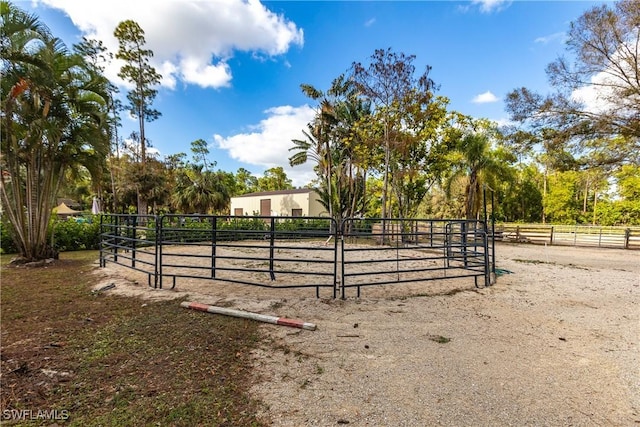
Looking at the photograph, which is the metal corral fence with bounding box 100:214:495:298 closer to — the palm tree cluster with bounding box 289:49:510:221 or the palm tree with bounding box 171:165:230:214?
the palm tree cluster with bounding box 289:49:510:221

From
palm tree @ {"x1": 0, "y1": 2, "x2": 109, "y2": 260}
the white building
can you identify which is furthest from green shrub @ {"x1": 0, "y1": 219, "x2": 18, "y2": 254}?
the white building

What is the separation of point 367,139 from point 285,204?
41.2 feet

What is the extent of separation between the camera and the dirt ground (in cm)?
195

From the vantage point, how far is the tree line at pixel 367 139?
654 centimetres

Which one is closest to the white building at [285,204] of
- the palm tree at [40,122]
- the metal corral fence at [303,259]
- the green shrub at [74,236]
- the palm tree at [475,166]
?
the palm tree at [475,166]

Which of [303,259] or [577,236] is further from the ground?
[303,259]

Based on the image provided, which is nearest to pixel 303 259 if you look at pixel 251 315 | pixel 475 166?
pixel 251 315

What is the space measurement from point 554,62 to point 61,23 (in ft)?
52.0

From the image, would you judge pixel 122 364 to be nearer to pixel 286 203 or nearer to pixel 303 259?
pixel 303 259

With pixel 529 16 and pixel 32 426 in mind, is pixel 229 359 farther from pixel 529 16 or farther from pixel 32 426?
pixel 529 16

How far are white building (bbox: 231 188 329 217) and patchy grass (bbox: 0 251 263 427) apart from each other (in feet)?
62.5

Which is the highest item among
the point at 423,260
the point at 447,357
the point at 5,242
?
the point at 5,242

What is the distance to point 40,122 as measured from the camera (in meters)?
6.36

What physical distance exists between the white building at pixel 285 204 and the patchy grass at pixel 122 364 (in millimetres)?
19041
